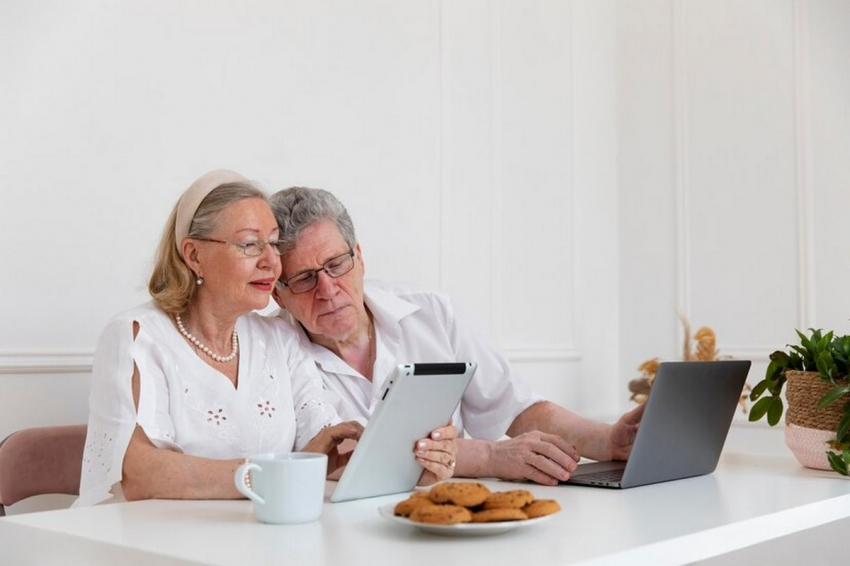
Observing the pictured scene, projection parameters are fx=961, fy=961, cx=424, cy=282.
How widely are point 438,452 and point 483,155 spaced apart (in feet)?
8.27

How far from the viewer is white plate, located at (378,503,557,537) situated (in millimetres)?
1175

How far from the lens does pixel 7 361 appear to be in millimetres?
2490

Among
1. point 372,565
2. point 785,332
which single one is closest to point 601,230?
point 785,332

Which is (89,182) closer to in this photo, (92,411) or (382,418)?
(92,411)

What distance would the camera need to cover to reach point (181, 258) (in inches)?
82.5

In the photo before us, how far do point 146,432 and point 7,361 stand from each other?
92 cm

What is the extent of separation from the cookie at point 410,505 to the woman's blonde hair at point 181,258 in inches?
36.5

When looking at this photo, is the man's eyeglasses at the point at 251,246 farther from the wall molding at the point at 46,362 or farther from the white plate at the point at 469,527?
the white plate at the point at 469,527

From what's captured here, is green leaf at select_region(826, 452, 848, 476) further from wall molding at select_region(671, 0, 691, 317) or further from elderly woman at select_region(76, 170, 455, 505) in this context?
wall molding at select_region(671, 0, 691, 317)

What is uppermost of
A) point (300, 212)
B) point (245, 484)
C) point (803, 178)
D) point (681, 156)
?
point (681, 156)

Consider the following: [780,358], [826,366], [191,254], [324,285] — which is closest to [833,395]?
[826,366]

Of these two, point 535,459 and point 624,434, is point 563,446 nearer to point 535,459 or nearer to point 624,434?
point 535,459

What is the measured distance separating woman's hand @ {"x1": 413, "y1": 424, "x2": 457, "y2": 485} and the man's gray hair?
2.46ft

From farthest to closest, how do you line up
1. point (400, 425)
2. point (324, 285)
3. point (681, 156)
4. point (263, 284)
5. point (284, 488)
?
1. point (681, 156)
2. point (324, 285)
3. point (263, 284)
4. point (400, 425)
5. point (284, 488)
